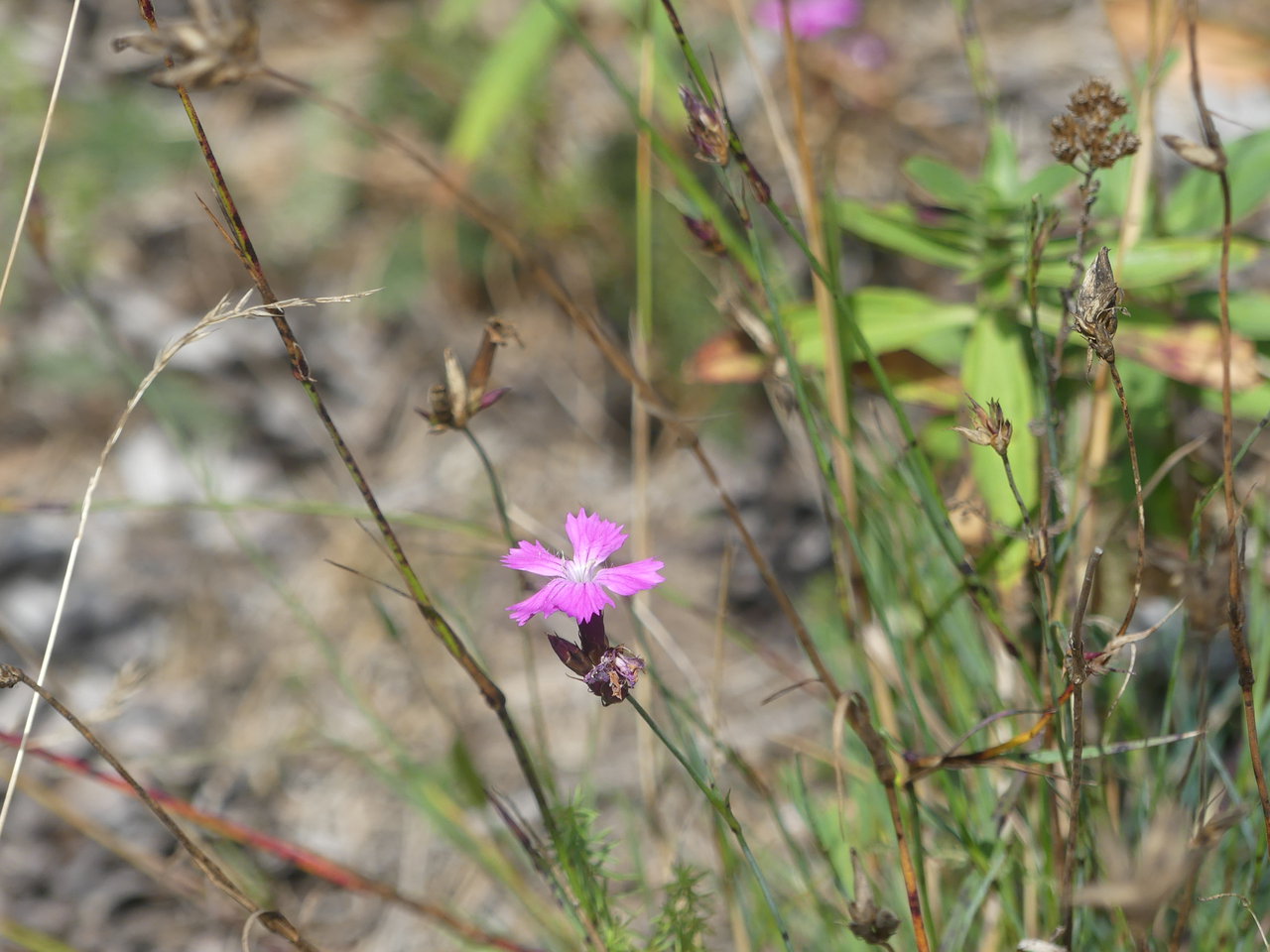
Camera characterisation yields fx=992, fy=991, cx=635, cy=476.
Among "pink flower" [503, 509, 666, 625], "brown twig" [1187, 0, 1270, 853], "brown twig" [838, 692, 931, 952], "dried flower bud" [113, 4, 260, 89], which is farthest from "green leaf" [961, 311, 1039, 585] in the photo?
"dried flower bud" [113, 4, 260, 89]

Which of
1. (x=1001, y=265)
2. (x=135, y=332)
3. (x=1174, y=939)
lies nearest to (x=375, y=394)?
(x=135, y=332)

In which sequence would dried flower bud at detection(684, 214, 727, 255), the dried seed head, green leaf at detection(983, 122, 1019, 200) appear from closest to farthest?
the dried seed head, dried flower bud at detection(684, 214, 727, 255), green leaf at detection(983, 122, 1019, 200)

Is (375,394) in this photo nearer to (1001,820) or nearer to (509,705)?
(509,705)

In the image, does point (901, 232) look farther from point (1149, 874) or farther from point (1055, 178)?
point (1149, 874)

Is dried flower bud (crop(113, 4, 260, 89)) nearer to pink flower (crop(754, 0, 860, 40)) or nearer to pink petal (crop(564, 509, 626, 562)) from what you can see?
pink petal (crop(564, 509, 626, 562))

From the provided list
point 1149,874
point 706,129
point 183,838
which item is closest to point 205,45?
point 706,129

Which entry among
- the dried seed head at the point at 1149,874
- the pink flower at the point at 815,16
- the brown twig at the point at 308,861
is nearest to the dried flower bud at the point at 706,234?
the dried seed head at the point at 1149,874

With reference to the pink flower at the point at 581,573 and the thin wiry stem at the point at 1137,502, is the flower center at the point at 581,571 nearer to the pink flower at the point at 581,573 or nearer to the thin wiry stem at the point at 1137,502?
the pink flower at the point at 581,573
